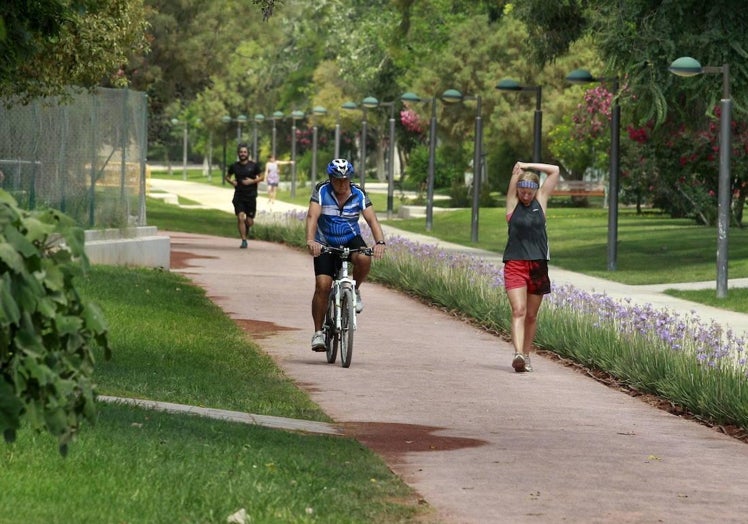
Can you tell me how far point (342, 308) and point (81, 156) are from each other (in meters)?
12.2

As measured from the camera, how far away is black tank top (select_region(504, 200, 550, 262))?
15430 mm

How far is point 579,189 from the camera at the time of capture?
6844 cm

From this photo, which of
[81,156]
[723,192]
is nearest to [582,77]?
[723,192]

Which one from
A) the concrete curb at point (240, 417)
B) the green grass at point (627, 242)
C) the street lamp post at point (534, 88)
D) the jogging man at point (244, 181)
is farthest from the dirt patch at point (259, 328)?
the jogging man at point (244, 181)

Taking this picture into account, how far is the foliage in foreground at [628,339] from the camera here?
1311 cm

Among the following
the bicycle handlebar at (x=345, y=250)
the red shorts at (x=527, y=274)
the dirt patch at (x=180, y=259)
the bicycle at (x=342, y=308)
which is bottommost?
the dirt patch at (x=180, y=259)

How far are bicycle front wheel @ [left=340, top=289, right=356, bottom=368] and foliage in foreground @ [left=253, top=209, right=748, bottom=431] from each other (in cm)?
234

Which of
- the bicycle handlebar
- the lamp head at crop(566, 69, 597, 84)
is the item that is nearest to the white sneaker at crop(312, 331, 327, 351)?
the bicycle handlebar

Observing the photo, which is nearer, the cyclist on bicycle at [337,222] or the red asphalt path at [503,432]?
the red asphalt path at [503,432]

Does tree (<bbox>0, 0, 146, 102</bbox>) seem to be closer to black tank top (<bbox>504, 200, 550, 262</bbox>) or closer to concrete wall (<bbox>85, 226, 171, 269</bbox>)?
concrete wall (<bbox>85, 226, 171, 269</bbox>)

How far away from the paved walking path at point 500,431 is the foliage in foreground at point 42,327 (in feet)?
9.94

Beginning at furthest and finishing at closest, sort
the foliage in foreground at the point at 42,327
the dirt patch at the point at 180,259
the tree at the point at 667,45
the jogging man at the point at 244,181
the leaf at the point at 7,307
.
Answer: the jogging man at the point at 244,181 < the tree at the point at 667,45 < the dirt patch at the point at 180,259 < the foliage in foreground at the point at 42,327 < the leaf at the point at 7,307

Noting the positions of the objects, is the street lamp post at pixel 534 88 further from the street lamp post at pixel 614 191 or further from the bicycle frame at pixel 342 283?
the bicycle frame at pixel 342 283

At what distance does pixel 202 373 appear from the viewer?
45.6 ft
